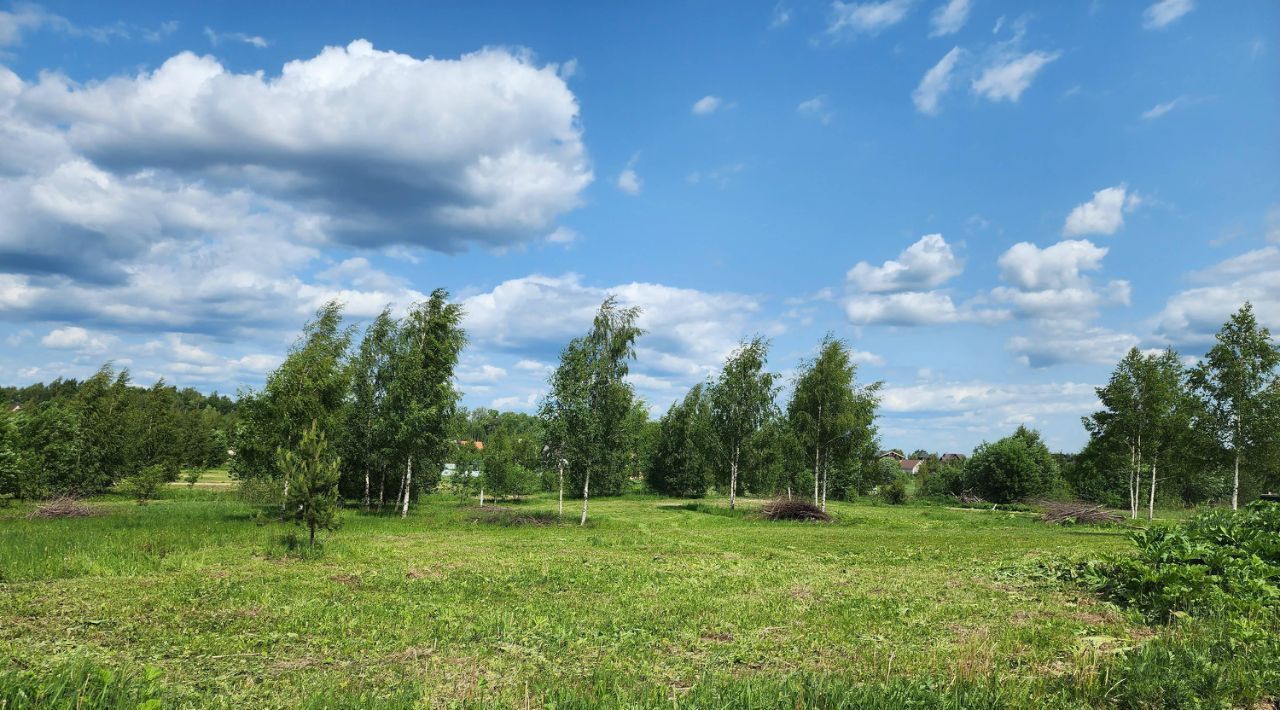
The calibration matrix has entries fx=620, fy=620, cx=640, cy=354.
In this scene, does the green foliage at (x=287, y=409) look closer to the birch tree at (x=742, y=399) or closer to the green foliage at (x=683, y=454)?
the birch tree at (x=742, y=399)

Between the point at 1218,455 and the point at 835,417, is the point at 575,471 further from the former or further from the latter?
the point at 1218,455

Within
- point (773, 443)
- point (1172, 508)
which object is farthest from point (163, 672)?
point (1172, 508)

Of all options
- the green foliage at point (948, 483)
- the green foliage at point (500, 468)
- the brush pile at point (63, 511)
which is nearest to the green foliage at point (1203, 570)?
the brush pile at point (63, 511)

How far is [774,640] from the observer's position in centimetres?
1034

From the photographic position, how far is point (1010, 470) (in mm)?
63938

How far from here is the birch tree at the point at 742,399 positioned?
43.1 m

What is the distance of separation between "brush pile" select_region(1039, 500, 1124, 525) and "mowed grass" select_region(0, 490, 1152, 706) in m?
18.9

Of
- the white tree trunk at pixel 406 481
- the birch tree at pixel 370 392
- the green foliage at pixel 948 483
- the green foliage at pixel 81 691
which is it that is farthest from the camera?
the green foliage at pixel 948 483

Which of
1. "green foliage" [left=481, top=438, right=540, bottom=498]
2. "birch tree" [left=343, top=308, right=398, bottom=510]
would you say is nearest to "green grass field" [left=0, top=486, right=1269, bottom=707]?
"birch tree" [left=343, top=308, right=398, bottom=510]

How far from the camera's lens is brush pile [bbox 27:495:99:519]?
28.8 meters

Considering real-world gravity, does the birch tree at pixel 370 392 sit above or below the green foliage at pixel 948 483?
above

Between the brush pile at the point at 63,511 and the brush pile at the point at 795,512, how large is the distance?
35.0 m

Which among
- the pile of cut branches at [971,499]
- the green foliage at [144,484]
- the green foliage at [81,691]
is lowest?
the pile of cut branches at [971,499]

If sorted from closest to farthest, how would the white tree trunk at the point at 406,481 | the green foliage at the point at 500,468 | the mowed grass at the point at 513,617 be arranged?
the mowed grass at the point at 513,617 < the white tree trunk at the point at 406,481 < the green foliage at the point at 500,468
